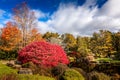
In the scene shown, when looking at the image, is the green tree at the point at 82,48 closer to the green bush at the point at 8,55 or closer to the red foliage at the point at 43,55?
the green bush at the point at 8,55

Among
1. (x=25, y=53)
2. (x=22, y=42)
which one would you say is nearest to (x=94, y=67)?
(x=25, y=53)

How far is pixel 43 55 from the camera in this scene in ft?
59.5

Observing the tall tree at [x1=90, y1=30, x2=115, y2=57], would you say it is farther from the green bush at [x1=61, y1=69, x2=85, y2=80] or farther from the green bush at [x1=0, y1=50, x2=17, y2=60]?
the green bush at [x1=61, y1=69, x2=85, y2=80]

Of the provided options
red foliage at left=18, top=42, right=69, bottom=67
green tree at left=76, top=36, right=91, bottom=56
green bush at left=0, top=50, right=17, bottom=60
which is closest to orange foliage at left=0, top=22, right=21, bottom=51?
green bush at left=0, top=50, right=17, bottom=60

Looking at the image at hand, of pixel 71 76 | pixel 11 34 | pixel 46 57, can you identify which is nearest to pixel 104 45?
pixel 11 34

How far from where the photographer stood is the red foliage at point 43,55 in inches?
Answer: 705

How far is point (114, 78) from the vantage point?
49.9ft

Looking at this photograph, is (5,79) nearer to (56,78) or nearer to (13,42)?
(56,78)

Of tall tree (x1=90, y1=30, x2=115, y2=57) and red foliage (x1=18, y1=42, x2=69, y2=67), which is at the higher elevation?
tall tree (x1=90, y1=30, x2=115, y2=57)

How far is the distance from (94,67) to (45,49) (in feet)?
16.1

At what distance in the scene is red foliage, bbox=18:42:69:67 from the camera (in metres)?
17.9

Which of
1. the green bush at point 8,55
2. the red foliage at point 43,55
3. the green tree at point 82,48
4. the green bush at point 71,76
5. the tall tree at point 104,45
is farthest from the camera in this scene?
the tall tree at point 104,45

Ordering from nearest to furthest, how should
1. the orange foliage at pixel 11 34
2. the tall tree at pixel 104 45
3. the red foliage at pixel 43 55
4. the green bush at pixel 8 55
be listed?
the red foliage at pixel 43 55
the orange foliage at pixel 11 34
the green bush at pixel 8 55
the tall tree at pixel 104 45

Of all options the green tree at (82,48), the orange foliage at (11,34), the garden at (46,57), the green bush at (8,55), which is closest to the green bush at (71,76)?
the garden at (46,57)
